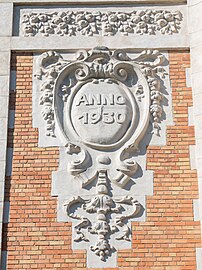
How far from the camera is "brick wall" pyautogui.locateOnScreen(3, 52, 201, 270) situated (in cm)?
762

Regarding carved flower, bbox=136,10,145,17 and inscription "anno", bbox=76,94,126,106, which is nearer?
inscription "anno", bbox=76,94,126,106

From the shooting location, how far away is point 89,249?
767 centimetres

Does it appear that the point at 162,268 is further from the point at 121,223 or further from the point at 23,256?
the point at 23,256

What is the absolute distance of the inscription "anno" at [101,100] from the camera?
27.6 feet

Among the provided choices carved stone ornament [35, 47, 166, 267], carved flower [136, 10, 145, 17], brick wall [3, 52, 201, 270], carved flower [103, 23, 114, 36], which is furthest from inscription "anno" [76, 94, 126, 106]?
carved flower [136, 10, 145, 17]

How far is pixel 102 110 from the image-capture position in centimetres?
835

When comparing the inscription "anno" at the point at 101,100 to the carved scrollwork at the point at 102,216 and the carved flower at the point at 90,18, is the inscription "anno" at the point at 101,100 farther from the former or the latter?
the carved flower at the point at 90,18

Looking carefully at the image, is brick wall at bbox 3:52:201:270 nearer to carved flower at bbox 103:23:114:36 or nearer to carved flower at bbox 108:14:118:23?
carved flower at bbox 103:23:114:36

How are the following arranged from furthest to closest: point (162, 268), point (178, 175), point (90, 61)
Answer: point (90, 61) < point (178, 175) < point (162, 268)

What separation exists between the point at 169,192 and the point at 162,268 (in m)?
0.88

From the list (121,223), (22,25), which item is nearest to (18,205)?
(121,223)

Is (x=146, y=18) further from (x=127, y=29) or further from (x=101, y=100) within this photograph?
(x=101, y=100)

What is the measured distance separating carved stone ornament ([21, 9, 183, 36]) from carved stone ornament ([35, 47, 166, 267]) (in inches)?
13.4

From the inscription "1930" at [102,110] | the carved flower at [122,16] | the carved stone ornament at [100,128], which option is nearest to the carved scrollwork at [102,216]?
the carved stone ornament at [100,128]
